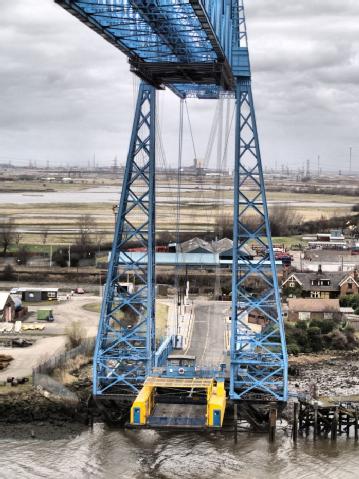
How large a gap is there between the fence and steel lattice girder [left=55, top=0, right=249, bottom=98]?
31.8 ft

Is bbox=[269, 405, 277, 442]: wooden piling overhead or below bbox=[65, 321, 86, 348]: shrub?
below

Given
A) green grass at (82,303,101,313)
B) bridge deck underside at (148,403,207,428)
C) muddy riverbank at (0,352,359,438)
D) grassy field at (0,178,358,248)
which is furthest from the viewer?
grassy field at (0,178,358,248)

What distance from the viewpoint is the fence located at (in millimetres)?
29186

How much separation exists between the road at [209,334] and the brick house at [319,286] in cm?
474

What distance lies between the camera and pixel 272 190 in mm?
183000

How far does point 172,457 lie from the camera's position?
75.4ft

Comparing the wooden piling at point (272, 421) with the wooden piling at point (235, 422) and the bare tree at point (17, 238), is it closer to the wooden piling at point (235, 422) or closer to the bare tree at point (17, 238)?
the wooden piling at point (235, 422)

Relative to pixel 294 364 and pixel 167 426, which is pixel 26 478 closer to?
pixel 167 426

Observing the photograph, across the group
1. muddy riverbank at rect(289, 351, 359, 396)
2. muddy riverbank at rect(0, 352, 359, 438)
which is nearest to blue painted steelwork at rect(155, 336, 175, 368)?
muddy riverbank at rect(0, 352, 359, 438)

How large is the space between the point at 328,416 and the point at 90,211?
297 feet

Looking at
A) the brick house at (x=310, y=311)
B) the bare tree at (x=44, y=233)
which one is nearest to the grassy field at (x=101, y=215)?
the bare tree at (x=44, y=233)

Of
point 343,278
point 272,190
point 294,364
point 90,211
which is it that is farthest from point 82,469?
point 272,190

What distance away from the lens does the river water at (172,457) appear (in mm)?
21938

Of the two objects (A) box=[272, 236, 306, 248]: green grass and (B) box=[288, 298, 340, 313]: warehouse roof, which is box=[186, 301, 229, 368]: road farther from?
(A) box=[272, 236, 306, 248]: green grass
